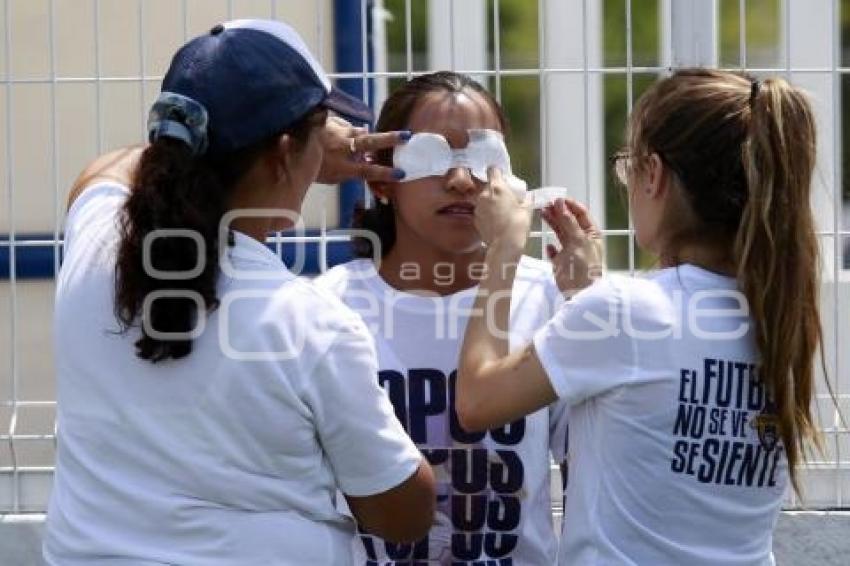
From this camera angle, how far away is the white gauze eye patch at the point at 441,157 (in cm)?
263

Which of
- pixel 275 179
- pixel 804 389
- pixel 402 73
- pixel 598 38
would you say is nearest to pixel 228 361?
pixel 275 179

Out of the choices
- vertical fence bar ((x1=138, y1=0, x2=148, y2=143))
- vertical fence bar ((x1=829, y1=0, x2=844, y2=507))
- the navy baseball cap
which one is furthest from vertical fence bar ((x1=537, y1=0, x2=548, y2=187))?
the navy baseball cap

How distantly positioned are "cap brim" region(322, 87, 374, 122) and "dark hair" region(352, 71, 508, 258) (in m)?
0.31

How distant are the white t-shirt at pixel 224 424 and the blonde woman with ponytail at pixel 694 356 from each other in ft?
0.94

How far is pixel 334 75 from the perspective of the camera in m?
3.74

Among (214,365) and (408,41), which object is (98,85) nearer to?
(408,41)

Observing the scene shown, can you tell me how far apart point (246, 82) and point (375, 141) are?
486 millimetres

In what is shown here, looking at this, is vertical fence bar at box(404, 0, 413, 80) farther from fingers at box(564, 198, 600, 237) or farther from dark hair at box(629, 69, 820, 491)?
dark hair at box(629, 69, 820, 491)

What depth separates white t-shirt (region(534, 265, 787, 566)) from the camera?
2230 millimetres

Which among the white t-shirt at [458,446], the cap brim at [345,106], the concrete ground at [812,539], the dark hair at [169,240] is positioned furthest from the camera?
the concrete ground at [812,539]

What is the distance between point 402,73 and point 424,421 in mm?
1420

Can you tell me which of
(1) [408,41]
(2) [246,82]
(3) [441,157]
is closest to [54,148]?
(1) [408,41]

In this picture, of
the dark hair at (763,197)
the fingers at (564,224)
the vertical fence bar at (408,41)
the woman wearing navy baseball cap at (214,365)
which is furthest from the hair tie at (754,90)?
the vertical fence bar at (408,41)

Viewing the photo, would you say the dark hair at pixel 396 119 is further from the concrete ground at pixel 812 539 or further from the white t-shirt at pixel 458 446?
the concrete ground at pixel 812 539
